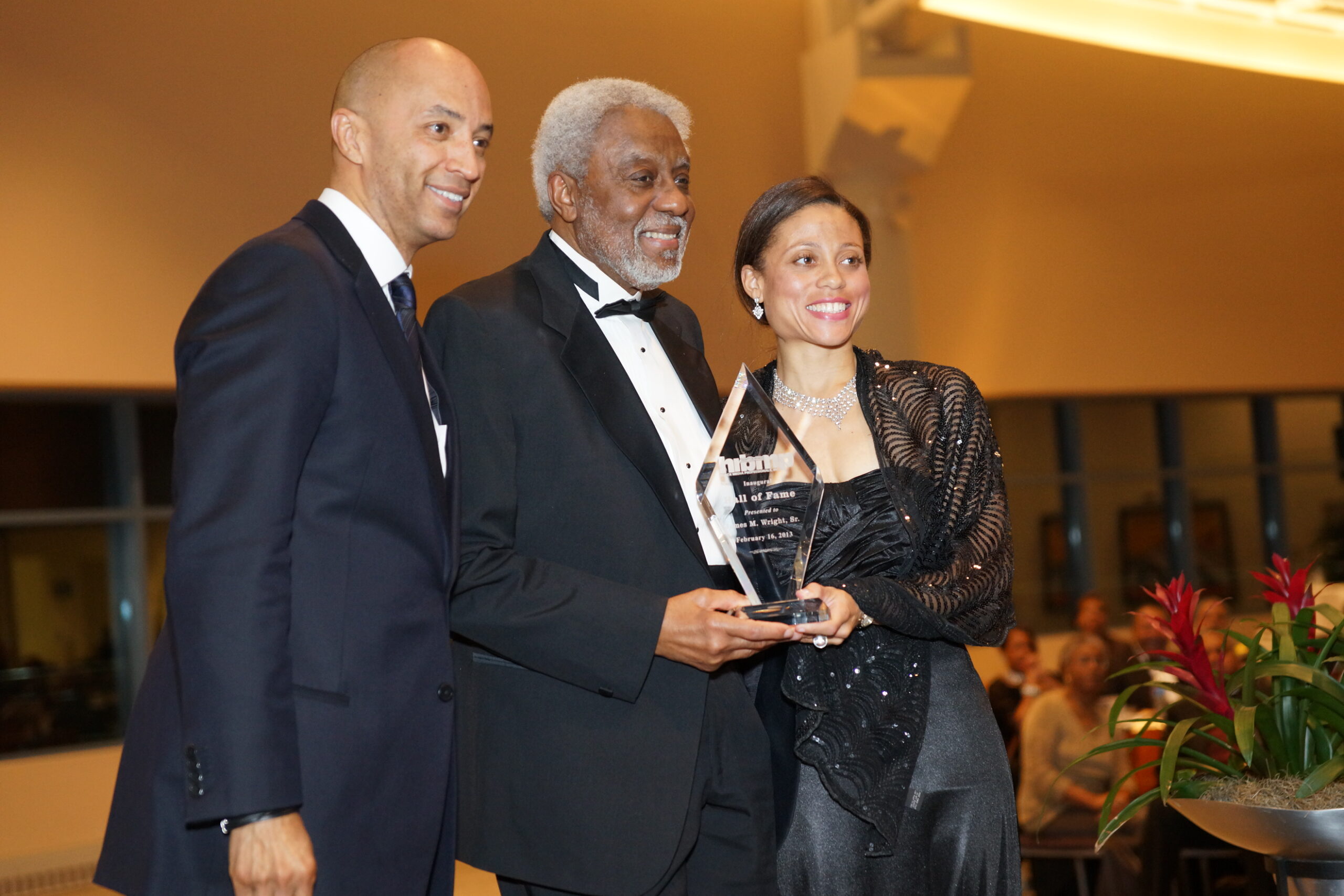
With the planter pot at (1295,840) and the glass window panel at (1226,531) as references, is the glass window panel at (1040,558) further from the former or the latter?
the planter pot at (1295,840)

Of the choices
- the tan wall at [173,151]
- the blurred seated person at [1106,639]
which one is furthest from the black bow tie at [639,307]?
the tan wall at [173,151]

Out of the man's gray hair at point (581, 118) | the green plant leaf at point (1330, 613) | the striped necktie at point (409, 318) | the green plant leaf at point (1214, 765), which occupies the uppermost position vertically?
the man's gray hair at point (581, 118)

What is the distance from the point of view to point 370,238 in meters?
1.98

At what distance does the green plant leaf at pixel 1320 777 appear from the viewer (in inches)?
77.5

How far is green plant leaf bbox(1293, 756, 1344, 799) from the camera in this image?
6.46 ft

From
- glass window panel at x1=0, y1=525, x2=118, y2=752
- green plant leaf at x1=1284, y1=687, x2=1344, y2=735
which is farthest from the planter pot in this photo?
glass window panel at x1=0, y1=525, x2=118, y2=752

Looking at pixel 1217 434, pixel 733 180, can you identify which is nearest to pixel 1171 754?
pixel 733 180

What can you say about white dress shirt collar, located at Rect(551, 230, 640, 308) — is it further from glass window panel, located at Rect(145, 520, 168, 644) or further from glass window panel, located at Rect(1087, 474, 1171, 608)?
glass window panel, located at Rect(1087, 474, 1171, 608)

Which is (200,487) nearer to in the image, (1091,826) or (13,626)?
(1091,826)

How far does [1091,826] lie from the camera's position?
15.5 feet

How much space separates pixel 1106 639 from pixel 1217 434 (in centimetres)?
709

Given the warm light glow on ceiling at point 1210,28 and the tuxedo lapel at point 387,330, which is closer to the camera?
the tuxedo lapel at point 387,330

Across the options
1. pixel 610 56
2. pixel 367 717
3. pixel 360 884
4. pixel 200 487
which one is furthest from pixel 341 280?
pixel 610 56

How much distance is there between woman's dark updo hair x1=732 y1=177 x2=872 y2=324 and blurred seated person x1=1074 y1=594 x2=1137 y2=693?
3.26 m
